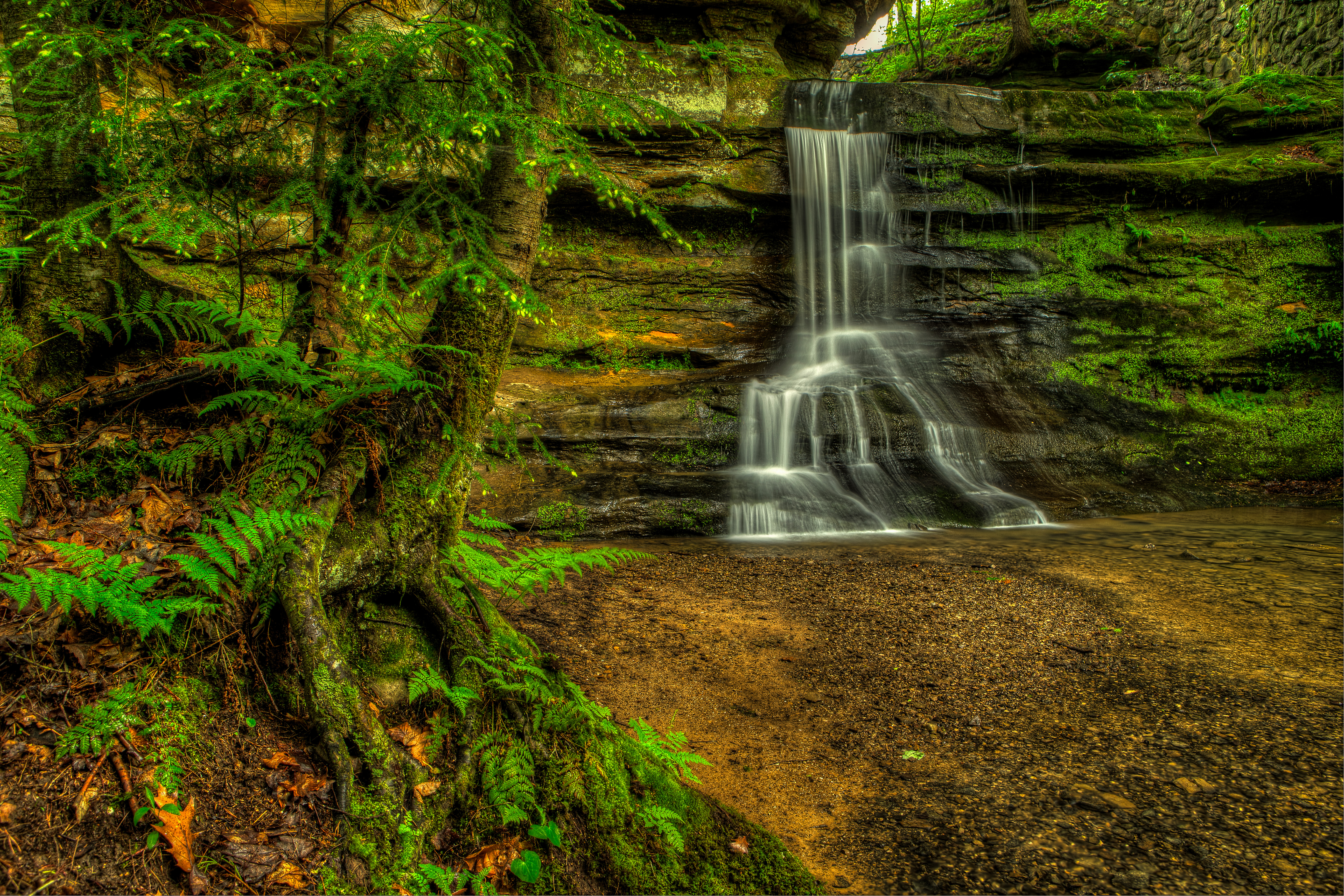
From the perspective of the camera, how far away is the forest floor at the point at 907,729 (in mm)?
1710

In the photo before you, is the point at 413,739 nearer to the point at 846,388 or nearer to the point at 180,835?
the point at 180,835

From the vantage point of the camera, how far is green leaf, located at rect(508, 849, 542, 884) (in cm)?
196

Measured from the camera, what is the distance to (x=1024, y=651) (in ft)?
14.7

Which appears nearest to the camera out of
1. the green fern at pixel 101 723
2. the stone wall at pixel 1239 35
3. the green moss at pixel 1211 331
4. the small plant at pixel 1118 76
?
the green fern at pixel 101 723

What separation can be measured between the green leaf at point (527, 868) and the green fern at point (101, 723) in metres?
1.04

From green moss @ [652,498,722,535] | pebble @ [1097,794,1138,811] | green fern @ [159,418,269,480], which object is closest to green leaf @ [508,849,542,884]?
green fern @ [159,418,269,480]

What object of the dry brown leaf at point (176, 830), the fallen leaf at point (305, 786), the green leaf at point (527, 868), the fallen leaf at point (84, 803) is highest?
the fallen leaf at point (84, 803)

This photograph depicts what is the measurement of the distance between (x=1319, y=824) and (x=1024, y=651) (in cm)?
193

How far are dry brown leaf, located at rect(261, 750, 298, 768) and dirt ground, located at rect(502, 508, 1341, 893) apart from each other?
1792 mm

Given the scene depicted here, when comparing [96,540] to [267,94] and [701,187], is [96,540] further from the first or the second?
[701,187]

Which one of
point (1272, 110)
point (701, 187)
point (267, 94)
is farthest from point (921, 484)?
point (1272, 110)

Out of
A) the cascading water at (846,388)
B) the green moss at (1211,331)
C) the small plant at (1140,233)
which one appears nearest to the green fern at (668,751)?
the cascading water at (846,388)

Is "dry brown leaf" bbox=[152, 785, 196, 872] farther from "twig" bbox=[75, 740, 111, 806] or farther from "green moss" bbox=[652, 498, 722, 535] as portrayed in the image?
"green moss" bbox=[652, 498, 722, 535]

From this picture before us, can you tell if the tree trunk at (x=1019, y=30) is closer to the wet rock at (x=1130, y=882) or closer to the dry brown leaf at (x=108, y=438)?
the wet rock at (x=1130, y=882)
